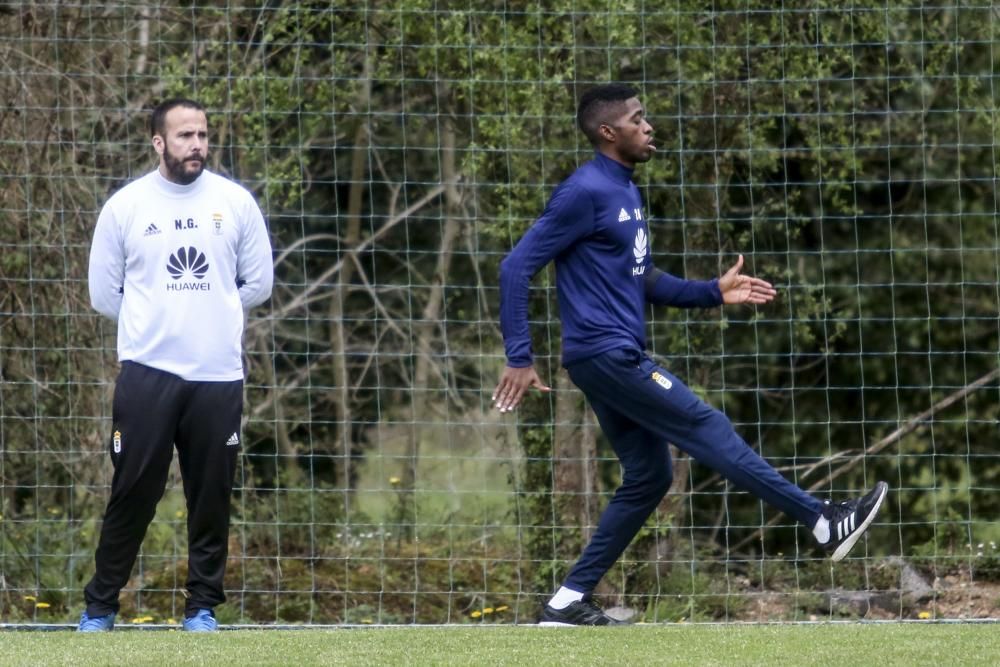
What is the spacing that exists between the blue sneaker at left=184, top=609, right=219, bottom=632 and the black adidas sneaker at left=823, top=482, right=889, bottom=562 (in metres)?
2.48

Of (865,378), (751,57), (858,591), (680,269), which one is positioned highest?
(751,57)

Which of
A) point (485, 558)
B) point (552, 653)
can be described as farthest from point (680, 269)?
point (552, 653)

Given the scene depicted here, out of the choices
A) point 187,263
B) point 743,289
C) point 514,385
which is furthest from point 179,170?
point 743,289

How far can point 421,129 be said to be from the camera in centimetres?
931

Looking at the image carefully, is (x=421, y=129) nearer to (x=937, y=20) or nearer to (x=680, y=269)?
(x=680, y=269)

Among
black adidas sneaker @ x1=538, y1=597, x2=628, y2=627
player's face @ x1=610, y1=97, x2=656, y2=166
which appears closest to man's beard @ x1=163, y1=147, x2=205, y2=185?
player's face @ x1=610, y1=97, x2=656, y2=166

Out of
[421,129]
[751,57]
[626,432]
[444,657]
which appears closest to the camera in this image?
[444,657]

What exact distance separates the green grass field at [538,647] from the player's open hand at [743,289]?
4.27ft

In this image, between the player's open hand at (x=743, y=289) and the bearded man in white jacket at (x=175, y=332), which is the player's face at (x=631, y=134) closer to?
the player's open hand at (x=743, y=289)

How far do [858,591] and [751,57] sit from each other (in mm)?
2841

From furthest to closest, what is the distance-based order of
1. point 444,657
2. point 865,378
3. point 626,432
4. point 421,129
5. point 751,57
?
point 865,378 < point 421,129 < point 751,57 < point 626,432 < point 444,657

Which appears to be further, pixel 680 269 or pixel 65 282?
pixel 680 269

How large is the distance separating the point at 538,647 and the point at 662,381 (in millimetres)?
1202

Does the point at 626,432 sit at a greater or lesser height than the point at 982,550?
greater
